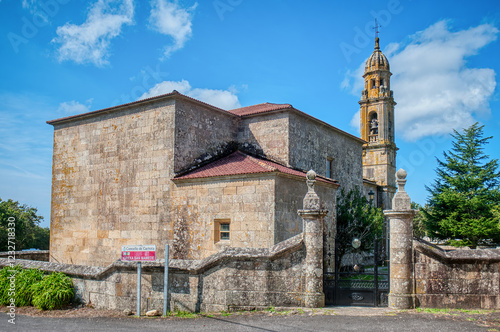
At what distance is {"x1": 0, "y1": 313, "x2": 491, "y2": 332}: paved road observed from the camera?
7.79m

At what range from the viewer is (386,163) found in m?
35.8

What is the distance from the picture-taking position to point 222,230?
15.6 metres

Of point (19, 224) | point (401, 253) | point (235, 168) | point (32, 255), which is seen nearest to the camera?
point (401, 253)

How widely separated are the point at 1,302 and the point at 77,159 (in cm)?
934

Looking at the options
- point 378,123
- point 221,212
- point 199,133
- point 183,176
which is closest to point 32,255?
point 183,176

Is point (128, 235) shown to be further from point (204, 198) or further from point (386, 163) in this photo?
point (386, 163)

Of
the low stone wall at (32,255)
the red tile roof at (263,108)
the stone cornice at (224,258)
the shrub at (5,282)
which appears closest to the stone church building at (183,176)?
the red tile roof at (263,108)

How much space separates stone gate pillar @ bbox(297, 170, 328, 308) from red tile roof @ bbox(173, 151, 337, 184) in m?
5.02

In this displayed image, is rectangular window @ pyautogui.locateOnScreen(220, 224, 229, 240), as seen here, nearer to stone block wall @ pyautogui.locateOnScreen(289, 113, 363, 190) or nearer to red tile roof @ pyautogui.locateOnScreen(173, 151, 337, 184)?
red tile roof @ pyautogui.locateOnScreen(173, 151, 337, 184)

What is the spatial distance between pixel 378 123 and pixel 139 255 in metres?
30.6

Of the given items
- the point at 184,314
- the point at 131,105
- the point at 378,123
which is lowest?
the point at 184,314

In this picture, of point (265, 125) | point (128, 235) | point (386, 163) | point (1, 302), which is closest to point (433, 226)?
point (386, 163)

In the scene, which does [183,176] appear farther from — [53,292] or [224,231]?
[53,292]

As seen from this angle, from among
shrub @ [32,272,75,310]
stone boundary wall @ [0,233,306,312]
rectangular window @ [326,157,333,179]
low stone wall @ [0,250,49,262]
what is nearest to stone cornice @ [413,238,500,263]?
stone boundary wall @ [0,233,306,312]
